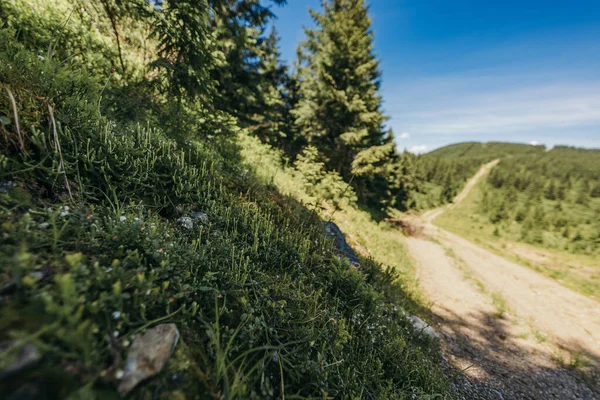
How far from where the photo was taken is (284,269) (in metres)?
3.48

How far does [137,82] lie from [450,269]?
17.4 metres

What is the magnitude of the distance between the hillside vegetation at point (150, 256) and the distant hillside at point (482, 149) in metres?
173

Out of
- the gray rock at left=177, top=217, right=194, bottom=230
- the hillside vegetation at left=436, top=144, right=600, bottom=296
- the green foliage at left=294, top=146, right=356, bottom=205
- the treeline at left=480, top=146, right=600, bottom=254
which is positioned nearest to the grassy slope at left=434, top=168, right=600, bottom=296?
the hillside vegetation at left=436, top=144, right=600, bottom=296

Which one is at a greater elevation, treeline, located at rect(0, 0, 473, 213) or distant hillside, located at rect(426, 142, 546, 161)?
distant hillside, located at rect(426, 142, 546, 161)

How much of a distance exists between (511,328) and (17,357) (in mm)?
12691

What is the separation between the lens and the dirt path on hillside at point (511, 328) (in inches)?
204

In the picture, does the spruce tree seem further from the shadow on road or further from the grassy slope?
the grassy slope

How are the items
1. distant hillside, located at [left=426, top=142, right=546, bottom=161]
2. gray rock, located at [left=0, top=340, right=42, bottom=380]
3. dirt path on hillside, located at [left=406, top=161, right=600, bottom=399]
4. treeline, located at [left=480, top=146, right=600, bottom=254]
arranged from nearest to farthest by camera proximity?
gray rock, located at [left=0, top=340, right=42, bottom=380]
dirt path on hillside, located at [left=406, top=161, right=600, bottom=399]
treeline, located at [left=480, top=146, right=600, bottom=254]
distant hillside, located at [left=426, top=142, right=546, bottom=161]

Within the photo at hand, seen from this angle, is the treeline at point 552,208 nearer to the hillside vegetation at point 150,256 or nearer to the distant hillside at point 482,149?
the hillside vegetation at point 150,256

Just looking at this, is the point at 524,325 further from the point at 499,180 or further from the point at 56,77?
the point at 499,180

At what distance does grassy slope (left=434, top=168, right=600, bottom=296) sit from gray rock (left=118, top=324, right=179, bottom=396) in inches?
869

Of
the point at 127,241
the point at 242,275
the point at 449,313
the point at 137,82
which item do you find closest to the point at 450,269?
the point at 449,313

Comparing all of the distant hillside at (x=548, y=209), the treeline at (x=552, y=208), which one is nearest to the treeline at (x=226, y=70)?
the distant hillside at (x=548, y=209)

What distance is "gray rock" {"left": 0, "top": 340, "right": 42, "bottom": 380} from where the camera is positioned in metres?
0.95
